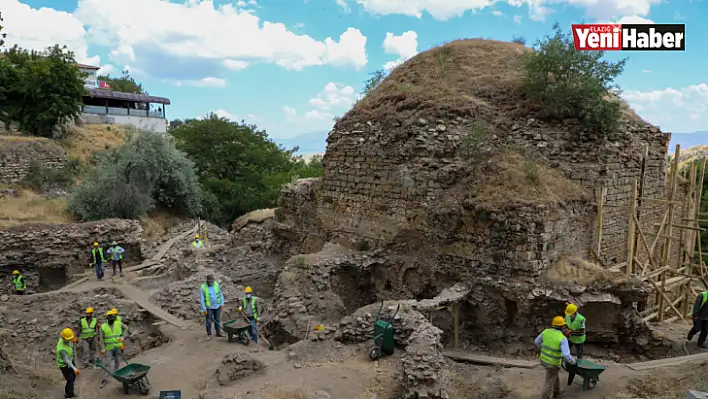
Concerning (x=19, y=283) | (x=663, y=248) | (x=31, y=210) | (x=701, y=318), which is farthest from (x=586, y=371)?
(x=31, y=210)

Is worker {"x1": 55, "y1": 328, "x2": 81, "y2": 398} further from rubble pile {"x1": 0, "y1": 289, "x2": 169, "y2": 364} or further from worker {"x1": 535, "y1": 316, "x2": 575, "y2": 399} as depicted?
worker {"x1": 535, "y1": 316, "x2": 575, "y2": 399}

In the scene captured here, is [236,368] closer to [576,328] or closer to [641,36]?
[576,328]

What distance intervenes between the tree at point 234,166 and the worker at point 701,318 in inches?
886

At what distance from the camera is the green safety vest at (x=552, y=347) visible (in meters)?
6.64

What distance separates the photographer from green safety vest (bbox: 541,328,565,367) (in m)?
6.64

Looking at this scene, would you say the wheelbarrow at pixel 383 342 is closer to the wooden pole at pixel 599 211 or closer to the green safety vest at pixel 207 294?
the green safety vest at pixel 207 294

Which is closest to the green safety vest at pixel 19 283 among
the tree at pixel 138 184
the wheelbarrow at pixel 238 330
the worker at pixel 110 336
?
the tree at pixel 138 184

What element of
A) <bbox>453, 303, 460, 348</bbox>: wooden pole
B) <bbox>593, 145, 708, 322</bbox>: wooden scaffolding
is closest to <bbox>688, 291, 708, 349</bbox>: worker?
<bbox>593, 145, 708, 322</bbox>: wooden scaffolding

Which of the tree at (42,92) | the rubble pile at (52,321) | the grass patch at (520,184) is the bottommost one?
the rubble pile at (52,321)

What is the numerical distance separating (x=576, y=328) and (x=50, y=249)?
1658 cm

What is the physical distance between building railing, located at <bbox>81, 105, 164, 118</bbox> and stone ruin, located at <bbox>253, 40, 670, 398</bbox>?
28078mm

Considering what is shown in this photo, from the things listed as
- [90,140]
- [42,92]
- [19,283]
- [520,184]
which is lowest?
[19,283]

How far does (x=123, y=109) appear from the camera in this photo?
35969 mm

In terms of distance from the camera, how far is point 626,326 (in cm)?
943
